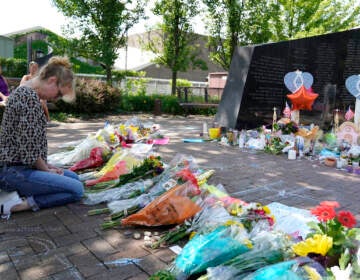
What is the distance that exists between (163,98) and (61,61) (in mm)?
12003

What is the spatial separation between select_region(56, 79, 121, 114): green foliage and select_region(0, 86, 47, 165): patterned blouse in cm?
937

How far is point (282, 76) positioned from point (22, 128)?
692 cm

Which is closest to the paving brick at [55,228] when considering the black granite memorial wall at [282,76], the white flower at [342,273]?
the white flower at [342,273]

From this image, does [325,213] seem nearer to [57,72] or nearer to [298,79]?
[57,72]

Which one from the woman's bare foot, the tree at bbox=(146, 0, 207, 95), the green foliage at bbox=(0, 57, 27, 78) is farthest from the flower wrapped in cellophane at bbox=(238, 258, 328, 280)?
the green foliage at bbox=(0, 57, 27, 78)

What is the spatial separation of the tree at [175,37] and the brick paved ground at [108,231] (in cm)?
1214

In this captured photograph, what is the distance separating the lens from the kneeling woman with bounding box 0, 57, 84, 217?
3111mm

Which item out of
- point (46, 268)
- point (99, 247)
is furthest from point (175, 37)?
point (46, 268)

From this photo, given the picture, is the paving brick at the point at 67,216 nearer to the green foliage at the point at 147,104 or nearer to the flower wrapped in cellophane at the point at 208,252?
the flower wrapped in cellophane at the point at 208,252

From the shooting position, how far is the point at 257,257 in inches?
78.5

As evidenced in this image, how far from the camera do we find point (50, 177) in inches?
131

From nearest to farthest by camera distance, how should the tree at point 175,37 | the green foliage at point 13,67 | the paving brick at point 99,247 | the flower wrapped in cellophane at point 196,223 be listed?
the paving brick at point 99,247 < the flower wrapped in cellophane at point 196,223 < the tree at point 175,37 < the green foliage at point 13,67

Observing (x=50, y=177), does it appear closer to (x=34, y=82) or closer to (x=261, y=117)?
(x=34, y=82)

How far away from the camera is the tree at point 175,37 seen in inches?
647
